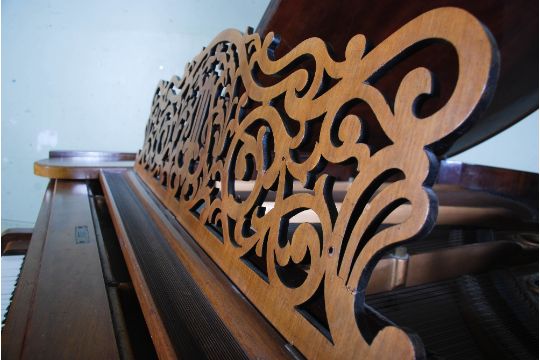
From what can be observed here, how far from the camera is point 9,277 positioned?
3.82 feet

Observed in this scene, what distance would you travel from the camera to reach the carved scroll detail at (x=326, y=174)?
0.33 meters

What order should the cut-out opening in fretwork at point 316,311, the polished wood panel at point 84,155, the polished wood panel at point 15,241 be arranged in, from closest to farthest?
the cut-out opening in fretwork at point 316,311
the polished wood panel at point 15,241
the polished wood panel at point 84,155

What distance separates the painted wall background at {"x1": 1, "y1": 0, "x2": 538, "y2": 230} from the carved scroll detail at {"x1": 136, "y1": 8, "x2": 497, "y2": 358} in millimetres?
3075

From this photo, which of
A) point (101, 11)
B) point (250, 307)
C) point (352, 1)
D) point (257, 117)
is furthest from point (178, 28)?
point (250, 307)

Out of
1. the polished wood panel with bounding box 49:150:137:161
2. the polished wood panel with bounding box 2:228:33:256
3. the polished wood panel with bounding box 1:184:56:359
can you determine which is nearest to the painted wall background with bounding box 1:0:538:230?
the polished wood panel with bounding box 49:150:137:161

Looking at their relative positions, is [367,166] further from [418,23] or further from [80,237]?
[80,237]

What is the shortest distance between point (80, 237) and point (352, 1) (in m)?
0.90

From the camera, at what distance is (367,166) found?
0.40 meters

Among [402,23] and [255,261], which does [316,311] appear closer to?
[255,261]

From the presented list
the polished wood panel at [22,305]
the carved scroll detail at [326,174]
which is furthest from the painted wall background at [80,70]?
the carved scroll detail at [326,174]

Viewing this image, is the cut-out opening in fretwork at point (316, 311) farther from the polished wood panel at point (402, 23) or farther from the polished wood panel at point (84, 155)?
the polished wood panel at point (84, 155)

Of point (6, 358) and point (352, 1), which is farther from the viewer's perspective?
point (352, 1)

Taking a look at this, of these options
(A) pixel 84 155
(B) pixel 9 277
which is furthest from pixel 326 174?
(A) pixel 84 155

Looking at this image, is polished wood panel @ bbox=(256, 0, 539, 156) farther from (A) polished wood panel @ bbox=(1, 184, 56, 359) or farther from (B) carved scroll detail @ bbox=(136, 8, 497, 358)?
(A) polished wood panel @ bbox=(1, 184, 56, 359)
